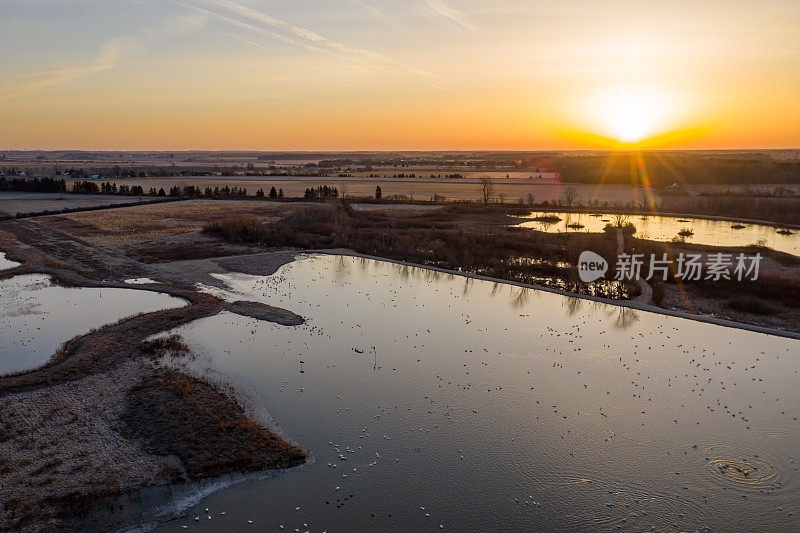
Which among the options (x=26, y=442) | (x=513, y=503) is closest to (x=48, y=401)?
(x=26, y=442)

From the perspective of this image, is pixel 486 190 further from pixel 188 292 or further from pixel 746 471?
pixel 746 471

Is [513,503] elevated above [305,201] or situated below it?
below

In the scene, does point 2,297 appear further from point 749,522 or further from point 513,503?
point 749,522

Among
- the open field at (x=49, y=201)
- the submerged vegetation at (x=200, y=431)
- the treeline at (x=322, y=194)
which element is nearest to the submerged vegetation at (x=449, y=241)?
the treeline at (x=322, y=194)

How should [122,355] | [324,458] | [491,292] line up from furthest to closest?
1. [491,292]
2. [122,355]
3. [324,458]

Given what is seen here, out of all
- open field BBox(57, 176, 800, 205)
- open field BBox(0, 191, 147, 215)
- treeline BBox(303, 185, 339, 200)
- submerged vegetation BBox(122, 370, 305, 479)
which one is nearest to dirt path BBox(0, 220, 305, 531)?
submerged vegetation BBox(122, 370, 305, 479)

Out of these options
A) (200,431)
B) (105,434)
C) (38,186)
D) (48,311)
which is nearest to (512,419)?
(200,431)

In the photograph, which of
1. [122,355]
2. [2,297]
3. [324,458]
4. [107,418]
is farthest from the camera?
[2,297]
